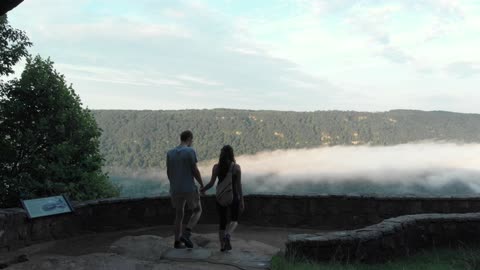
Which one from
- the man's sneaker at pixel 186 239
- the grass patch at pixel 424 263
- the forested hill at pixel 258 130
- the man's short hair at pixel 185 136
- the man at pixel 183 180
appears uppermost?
the forested hill at pixel 258 130

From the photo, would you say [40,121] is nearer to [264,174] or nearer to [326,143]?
[264,174]

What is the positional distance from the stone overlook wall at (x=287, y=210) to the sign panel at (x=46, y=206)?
0.38 meters

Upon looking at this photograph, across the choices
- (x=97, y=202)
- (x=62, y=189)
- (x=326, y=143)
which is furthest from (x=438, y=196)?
(x=326, y=143)

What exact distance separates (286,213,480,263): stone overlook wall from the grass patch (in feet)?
0.44

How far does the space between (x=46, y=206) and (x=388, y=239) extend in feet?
17.6

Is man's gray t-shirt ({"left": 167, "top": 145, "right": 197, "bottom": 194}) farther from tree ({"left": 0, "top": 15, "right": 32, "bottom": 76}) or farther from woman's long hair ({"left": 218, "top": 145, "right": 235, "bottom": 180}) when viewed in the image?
tree ({"left": 0, "top": 15, "right": 32, "bottom": 76})

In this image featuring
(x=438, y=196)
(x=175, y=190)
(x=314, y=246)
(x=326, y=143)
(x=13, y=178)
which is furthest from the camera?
(x=326, y=143)

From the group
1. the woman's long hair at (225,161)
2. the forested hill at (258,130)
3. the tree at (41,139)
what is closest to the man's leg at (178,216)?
the woman's long hair at (225,161)

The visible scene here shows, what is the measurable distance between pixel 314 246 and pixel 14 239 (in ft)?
14.7

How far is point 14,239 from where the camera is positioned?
24.9 feet

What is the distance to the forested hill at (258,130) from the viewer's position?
8179cm

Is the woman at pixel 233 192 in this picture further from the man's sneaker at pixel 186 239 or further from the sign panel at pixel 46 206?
the sign panel at pixel 46 206

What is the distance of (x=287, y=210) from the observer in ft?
34.7

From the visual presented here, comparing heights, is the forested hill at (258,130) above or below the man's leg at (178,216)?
above
